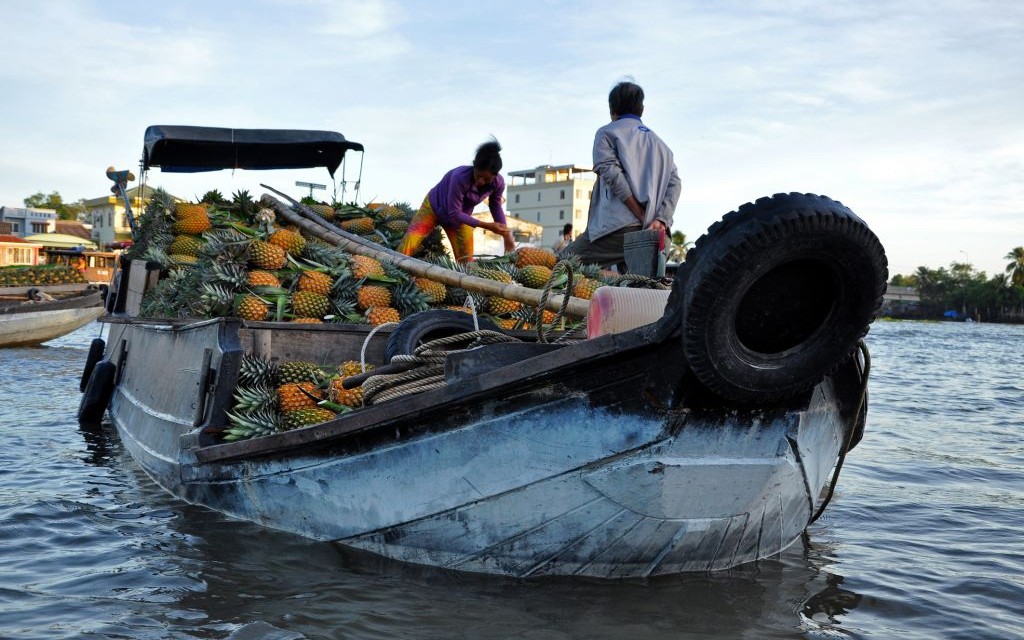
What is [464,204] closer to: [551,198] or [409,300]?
[409,300]

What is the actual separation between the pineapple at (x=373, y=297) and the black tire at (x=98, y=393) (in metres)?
3.97

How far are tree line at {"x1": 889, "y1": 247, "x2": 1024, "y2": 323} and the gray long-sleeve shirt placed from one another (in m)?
92.5

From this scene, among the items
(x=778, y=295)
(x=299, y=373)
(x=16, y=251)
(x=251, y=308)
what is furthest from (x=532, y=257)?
(x=16, y=251)

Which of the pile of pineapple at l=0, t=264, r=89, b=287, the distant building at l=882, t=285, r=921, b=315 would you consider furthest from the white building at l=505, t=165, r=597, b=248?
the pile of pineapple at l=0, t=264, r=89, b=287

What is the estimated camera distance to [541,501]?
3.20 meters

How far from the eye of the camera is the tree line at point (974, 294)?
8488cm

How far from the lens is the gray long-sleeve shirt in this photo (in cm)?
543

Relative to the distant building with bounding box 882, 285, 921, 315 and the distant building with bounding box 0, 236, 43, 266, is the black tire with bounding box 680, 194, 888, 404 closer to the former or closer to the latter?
the distant building with bounding box 0, 236, 43, 266

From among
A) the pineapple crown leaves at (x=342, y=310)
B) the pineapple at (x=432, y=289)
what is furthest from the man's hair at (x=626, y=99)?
the pineapple crown leaves at (x=342, y=310)

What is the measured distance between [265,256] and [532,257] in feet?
6.17

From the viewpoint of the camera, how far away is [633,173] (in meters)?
5.49

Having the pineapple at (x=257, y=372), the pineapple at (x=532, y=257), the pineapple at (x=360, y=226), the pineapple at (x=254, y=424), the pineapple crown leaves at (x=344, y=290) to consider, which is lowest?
the pineapple at (x=254, y=424)

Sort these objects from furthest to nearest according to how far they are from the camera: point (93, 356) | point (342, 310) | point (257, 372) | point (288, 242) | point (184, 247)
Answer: point (93, 356) < point (184, 247) < point (288, 242) < point (342, 310) < point (257, 372)

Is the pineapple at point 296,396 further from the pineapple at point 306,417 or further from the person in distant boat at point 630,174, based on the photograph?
the person in distant boat at point 630,174
